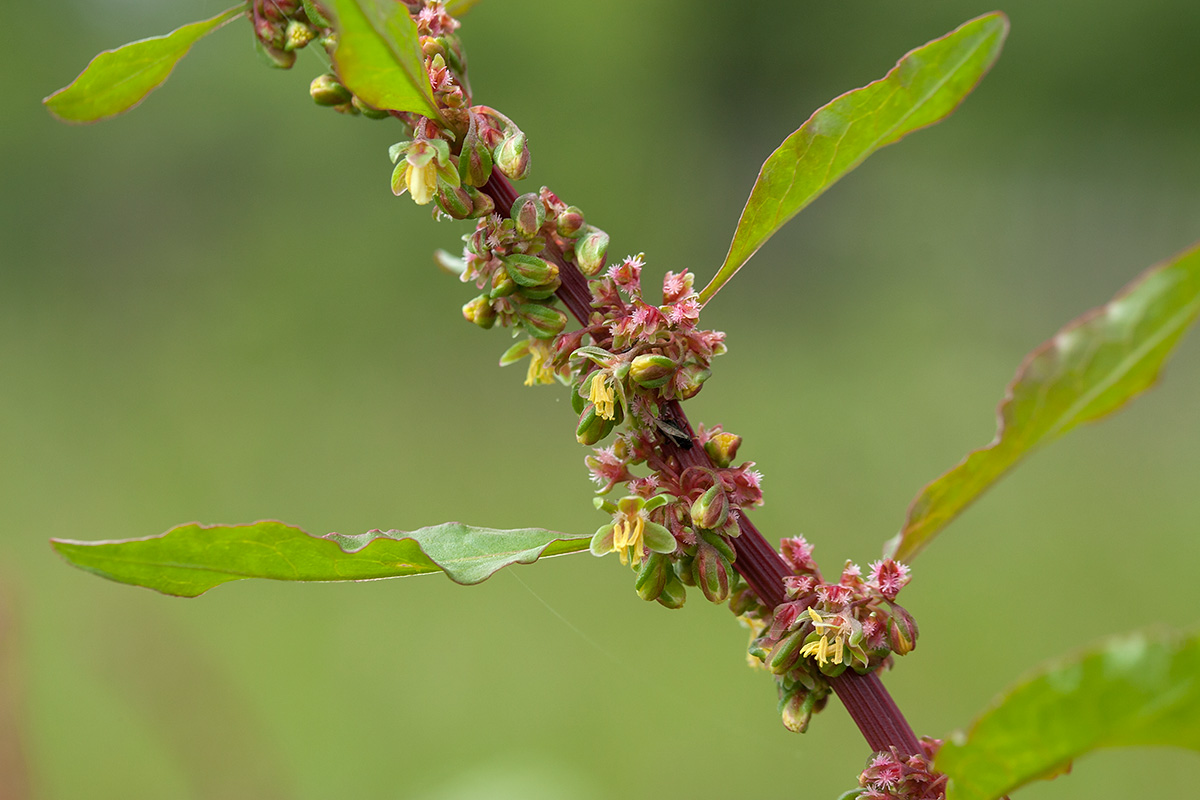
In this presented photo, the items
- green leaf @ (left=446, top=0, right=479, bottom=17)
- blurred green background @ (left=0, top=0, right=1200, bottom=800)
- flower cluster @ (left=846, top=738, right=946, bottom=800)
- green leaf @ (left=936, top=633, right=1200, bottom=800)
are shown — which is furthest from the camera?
blurred green background @ (left=0, top=0, right=1200, bottom=800)

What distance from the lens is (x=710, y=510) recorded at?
354mm

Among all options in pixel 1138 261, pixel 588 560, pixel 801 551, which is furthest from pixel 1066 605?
pixel 1138 261

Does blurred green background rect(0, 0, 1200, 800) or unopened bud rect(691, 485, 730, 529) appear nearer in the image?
unopened bud rect(691, 485, 730, 529)

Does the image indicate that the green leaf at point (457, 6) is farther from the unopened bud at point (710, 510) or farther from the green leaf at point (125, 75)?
the unopened bud at point (710, 510)

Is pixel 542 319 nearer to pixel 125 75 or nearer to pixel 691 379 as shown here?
pixel 691 379

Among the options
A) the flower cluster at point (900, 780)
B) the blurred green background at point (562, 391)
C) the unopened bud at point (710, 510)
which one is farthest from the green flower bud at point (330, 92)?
the blurred green background at point (562, 391)

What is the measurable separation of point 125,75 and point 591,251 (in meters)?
0.22

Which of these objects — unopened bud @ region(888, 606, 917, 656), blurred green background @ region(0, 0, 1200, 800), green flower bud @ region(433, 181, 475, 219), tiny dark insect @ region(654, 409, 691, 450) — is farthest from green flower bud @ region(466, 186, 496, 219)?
blurred green background @ region(0, 0, 1200, 800)

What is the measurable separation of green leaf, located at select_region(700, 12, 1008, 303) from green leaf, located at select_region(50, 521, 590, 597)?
15cm

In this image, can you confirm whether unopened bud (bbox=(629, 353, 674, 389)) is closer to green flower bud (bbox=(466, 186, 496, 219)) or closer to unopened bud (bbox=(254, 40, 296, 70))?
green flower bud (bbox=(466, 186, 496, 219))

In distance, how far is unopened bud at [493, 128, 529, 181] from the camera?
377mm

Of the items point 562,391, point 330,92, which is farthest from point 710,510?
point 562,391

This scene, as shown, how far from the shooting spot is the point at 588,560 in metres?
3.15

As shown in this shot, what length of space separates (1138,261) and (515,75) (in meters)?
3.22
